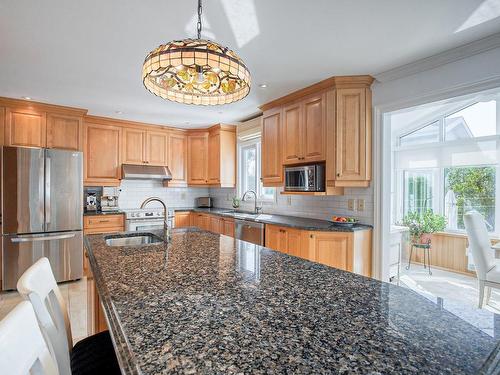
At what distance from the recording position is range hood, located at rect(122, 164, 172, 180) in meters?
4.51

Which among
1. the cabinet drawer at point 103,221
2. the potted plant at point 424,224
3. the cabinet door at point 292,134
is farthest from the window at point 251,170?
the potted plant at point 424,224

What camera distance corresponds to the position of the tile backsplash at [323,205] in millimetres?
3020

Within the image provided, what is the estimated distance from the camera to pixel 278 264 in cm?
145

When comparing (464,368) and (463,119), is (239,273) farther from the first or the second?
(463,119)

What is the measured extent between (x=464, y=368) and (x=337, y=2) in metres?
1.88

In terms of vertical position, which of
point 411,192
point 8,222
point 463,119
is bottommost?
point 8,222

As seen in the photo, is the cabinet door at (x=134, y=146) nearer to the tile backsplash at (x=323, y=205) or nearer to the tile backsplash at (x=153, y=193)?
the tile backsplash at (x=153, y=193)

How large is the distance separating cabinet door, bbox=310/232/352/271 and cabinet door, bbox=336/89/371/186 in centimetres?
59

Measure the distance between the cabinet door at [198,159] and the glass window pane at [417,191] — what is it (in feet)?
12.2

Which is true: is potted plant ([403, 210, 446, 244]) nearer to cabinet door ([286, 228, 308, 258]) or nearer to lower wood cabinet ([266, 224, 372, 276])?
lower wood cabinet ([266, 224, 372, 276])

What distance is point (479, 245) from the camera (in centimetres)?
291

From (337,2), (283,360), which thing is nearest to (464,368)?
(283,360)

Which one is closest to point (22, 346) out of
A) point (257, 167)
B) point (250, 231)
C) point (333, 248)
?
point (333, 248)

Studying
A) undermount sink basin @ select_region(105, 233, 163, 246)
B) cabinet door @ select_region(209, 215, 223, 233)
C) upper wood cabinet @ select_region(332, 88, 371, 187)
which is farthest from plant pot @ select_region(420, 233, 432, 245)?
undermount sink basin @ select_region(105, 233, 163, 246)
